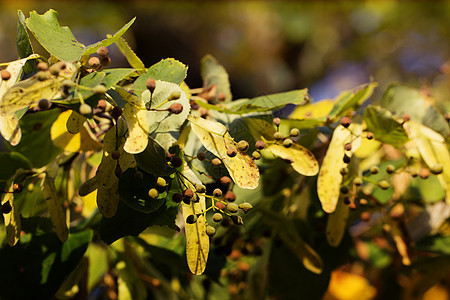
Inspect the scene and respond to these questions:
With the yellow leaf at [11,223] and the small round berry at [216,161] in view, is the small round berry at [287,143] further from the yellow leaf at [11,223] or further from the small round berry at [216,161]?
the yellow leaf at [11,223]

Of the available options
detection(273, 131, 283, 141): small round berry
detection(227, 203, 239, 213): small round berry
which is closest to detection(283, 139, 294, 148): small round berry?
detection(273, 131, 283, 141): small round berry

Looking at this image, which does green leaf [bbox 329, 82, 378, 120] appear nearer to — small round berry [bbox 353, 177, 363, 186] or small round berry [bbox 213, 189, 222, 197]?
small round berry [bbox 353, 177, 363, 186]

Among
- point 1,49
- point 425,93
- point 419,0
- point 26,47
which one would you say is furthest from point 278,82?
point 26,47

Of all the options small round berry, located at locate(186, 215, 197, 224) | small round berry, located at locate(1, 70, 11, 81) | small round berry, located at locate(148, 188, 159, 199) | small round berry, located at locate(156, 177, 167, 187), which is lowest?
small round berry, located at locate(186, 215, 197, 224)

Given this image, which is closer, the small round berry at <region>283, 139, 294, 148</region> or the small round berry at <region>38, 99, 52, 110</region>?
the small round berry at <region>38, 99, 52, 110</region>

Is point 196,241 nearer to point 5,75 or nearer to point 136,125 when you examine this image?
point 136,125

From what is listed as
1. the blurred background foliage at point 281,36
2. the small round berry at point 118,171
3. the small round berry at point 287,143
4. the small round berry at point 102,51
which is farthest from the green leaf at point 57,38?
the blurred background foliage at point 281,36

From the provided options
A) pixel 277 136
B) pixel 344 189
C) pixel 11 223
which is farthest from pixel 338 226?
pixel 11 223
